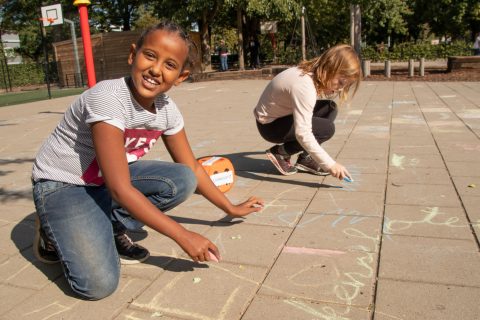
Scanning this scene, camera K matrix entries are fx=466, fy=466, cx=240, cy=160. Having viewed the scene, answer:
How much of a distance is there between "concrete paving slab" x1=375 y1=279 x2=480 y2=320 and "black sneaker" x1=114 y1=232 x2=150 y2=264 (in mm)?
1244

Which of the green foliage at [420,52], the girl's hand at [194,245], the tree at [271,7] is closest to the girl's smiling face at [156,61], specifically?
the girl's hand at [194,245]

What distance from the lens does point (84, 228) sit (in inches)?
86.5

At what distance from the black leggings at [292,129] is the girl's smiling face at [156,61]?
6.74 feet

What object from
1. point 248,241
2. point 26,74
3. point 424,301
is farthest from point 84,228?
point 26,74

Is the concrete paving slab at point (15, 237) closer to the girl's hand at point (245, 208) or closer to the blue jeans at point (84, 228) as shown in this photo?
the blue jeans at point (84, 228)

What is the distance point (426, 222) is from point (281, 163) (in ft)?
5.07

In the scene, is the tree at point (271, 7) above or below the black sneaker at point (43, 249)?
above

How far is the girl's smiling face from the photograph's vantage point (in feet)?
7.09

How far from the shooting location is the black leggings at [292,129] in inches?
163

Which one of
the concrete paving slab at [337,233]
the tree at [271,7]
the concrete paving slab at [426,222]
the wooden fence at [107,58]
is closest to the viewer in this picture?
the concrete paving slab at [337,233]

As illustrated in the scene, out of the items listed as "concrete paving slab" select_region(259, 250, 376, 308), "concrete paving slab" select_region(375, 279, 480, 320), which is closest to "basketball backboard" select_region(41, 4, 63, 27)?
"concrete paving slab" select_region(259, 250, 376, 308)

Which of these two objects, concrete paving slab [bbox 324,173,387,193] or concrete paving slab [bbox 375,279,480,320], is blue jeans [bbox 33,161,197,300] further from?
concrete paving slab [bbox 324,173,387,193]

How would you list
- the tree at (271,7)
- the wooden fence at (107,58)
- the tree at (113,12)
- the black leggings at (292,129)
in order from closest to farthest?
the black leggings at (292,129) < the tree at (271,7) < the wooden fence at (107,58) < the tree at (113,12)

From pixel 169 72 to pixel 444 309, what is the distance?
1606 millimetres
